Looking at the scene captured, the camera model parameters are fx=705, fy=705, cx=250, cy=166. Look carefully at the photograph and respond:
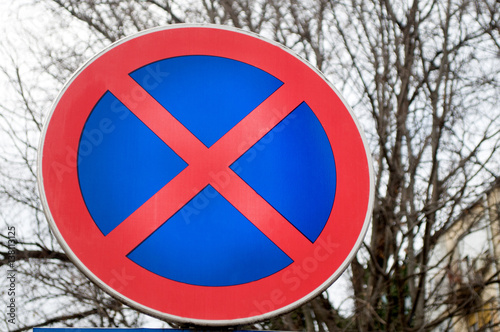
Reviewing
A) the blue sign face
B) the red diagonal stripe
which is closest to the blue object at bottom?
the blue sign face

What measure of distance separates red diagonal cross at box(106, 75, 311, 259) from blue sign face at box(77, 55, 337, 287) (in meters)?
0.01

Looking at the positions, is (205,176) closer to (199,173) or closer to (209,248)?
(199,173)

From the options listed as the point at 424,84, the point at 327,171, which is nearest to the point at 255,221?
the point at 327,171

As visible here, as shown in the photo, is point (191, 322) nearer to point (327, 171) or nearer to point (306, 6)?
point (327, 171)

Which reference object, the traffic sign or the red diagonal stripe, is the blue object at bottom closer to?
the traffic sign

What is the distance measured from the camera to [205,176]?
1646mm

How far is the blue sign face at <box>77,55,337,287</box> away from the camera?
1.61m

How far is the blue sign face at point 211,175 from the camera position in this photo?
161 cm

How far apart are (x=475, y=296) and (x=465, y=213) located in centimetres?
88

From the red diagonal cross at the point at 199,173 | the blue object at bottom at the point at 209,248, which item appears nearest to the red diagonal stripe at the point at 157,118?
the red diagonal cross at the point at 199,173

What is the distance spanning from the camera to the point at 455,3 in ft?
25.2

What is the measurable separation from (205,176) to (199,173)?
2 cm

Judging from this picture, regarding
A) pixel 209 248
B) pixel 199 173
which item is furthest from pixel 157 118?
pixel 209 248

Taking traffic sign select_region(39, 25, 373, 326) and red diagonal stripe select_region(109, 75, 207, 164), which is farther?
red diagonal stripe select_region(109, 75, 207, 164)
